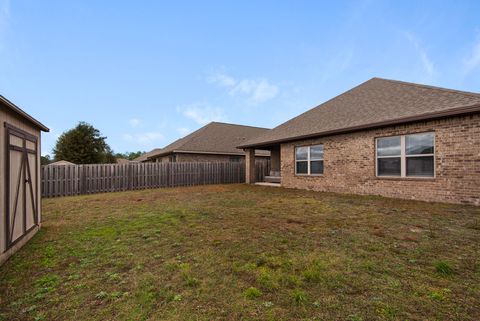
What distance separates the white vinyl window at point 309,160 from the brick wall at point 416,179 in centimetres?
37

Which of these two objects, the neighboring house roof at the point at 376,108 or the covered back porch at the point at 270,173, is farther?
the covered back porch at the point at 270,173

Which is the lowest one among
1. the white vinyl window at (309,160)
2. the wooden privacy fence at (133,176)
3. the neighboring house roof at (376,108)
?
the wooden privacy fence at (133,176)

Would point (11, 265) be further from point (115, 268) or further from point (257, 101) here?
point (257, 101)

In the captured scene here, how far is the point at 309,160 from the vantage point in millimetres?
12391

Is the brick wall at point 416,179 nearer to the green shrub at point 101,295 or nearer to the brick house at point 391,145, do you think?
the brick house at point 391,145

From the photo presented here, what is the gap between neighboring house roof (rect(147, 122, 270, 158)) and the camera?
19969mm

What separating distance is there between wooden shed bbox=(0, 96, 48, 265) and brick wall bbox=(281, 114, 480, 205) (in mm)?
10676

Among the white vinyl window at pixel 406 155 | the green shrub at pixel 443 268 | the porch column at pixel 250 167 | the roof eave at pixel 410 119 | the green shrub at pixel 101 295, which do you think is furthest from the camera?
the porch column at pixel 250 167

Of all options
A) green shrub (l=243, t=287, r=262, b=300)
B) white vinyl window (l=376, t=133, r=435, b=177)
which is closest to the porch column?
white vinyl window (l=376, t=133, r=435, b=177)

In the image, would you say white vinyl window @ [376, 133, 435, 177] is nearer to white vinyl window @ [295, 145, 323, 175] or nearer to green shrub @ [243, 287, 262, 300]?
white vinyl window @ [295, 145, 323, 175]

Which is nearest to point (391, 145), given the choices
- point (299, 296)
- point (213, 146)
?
point (299, 296)

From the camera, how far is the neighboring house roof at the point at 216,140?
20.0 metres

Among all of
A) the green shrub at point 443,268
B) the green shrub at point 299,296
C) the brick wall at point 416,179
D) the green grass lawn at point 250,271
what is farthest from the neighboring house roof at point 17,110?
the brick wall at point 416,179

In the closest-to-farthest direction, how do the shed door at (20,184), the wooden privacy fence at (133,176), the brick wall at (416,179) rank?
1. the shed door at (20,184)
2. the brick wall at (416,179)
3. the wooden privacy fence at (133,176)
